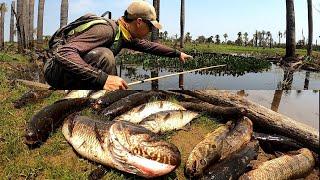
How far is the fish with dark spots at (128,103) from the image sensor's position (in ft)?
24.9

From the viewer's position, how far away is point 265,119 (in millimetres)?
6684

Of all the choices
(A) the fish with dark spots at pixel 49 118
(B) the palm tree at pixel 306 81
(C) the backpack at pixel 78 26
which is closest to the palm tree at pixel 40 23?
(B) the palm tree at pixel 306 81

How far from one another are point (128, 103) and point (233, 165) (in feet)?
8.22

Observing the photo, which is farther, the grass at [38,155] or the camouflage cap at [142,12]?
the camouflage cap at [142,12]

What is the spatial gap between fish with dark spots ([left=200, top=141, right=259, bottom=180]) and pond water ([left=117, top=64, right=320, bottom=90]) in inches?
321

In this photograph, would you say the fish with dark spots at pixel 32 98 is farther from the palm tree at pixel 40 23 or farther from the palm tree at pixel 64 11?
the palm tree at pixel 40 23

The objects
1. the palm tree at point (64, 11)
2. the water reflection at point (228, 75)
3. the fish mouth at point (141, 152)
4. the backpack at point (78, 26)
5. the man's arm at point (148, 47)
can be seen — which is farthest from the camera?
the palm tree at point (64, 11)

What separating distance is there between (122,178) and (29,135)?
2.03 m

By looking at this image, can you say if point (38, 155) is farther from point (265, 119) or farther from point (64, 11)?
point (64, 11)

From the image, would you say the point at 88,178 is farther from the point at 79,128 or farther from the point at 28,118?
the point at 28,118

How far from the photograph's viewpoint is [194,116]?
7961 millimetres

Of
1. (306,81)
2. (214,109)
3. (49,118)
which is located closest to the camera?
(49,118)

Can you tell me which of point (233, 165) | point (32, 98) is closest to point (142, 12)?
point (233, 165)

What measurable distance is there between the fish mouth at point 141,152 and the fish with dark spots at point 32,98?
2.83 metres
